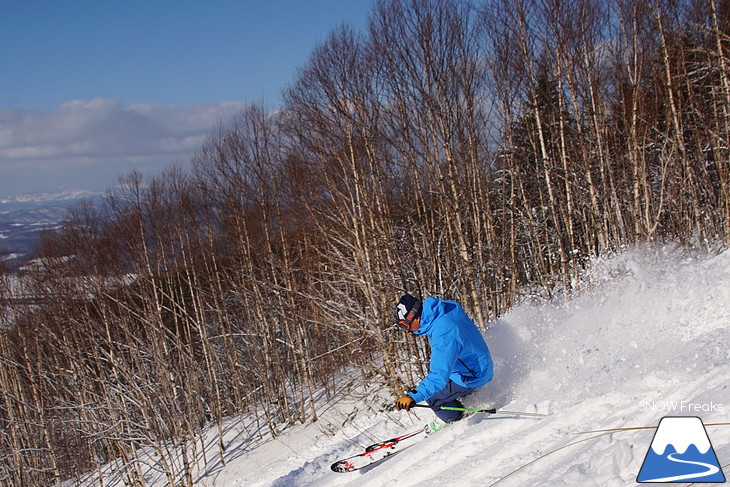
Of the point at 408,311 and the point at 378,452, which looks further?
the point at 378,452

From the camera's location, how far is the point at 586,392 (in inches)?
201

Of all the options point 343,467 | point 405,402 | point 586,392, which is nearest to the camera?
point 586,392

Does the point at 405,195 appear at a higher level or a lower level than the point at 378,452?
higher

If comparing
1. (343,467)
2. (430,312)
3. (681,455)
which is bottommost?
(343,467)

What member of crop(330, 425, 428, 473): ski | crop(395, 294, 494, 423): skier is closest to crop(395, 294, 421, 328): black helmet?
crop(395, 294, 494, 423): skier

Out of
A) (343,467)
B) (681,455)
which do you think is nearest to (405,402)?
(343,467)

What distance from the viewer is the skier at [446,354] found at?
5.56m

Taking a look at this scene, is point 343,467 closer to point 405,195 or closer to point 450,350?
point 450,350

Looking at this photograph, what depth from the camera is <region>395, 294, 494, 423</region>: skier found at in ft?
18.2

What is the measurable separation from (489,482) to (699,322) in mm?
3514

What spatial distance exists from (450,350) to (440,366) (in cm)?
21

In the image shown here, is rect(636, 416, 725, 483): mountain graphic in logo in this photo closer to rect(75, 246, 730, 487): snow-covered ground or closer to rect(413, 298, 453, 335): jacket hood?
rect(75, 246, 730, 487): snow-covered ground

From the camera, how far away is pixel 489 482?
14.0 ft

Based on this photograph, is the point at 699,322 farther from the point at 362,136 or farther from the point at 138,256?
the point at 138,256
